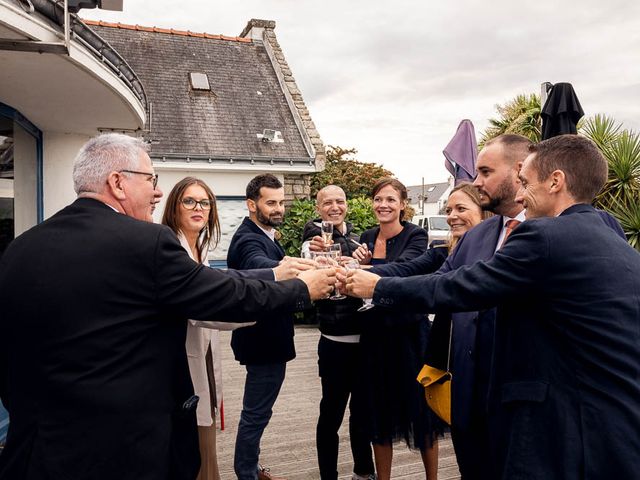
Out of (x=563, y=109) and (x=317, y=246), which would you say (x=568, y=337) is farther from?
(x=563, y=109)

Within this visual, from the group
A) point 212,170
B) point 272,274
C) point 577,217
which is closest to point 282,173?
point 212,170

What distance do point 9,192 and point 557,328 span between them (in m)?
5.41

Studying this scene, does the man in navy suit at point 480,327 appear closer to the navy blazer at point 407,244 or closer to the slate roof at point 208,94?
the navy blazer at point 407,244

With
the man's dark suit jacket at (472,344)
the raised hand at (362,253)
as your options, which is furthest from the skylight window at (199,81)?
the man's dark suit jacket at (472,344)

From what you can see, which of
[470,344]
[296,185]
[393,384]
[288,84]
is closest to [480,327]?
[470,344]

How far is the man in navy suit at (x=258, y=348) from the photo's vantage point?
3.65m

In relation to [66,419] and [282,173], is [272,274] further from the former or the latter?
[282,173]

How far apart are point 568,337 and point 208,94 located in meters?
14.7

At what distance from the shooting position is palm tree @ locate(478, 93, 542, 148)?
16.7 meters

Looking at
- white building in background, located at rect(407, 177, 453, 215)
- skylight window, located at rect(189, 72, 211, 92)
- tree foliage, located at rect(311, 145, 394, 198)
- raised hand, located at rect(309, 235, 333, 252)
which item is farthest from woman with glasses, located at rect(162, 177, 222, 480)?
white building in background, located at rect(407, 177, 453, 215)

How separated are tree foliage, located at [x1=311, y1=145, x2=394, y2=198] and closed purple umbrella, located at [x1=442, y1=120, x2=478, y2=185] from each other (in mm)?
24558

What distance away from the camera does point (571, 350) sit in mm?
2096

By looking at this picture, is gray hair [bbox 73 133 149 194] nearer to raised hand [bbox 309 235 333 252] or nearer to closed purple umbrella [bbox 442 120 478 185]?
raised hand [bbox 309 235 333 252]

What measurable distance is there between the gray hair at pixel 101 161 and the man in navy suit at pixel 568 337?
1530 mm
